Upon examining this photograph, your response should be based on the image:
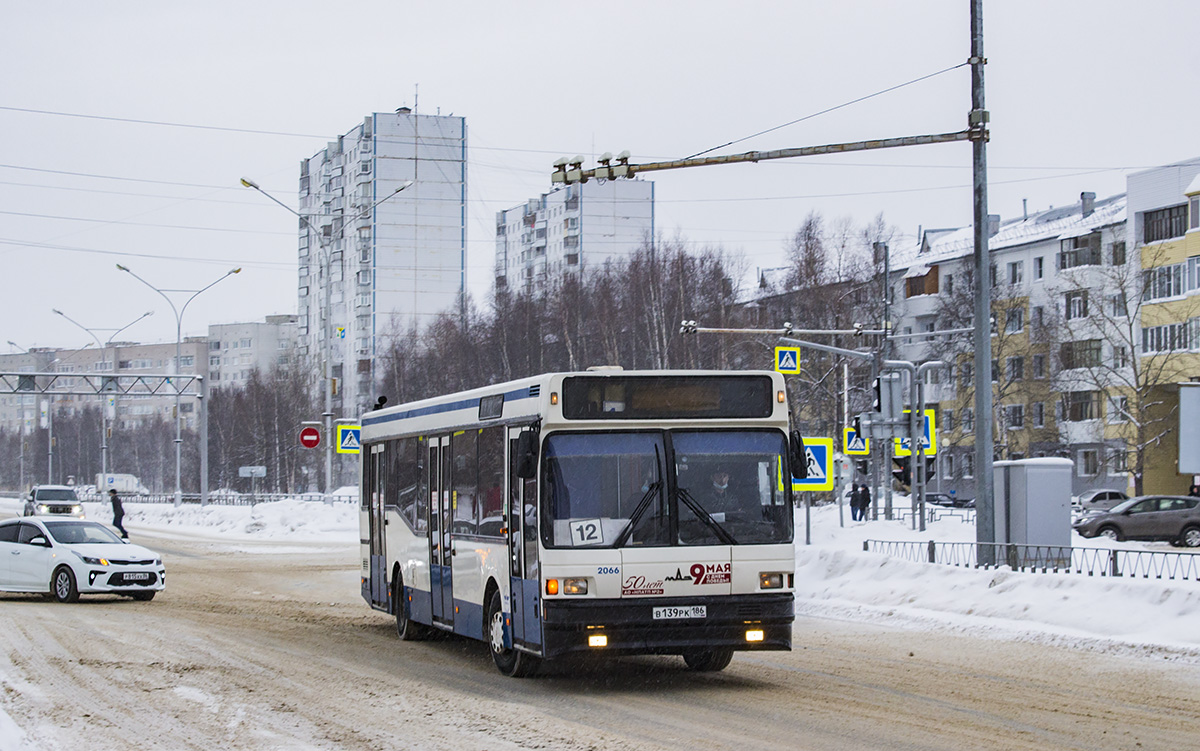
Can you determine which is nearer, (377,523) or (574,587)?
(574,587)

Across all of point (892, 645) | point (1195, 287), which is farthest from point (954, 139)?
point (1195, 287)

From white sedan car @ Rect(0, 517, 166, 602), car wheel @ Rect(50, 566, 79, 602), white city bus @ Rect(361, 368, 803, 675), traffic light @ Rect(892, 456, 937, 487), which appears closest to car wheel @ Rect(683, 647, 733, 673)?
white city bus @ Rect(361, 368, 803, 675)

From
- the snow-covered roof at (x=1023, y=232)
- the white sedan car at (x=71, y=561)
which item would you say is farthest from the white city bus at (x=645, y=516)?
the snow-covered roof at (x=1023, y=232)

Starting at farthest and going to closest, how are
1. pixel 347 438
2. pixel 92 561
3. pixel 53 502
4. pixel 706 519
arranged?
pixel 53 502, pixel 347 438, pixel 92 561, pixel 706 519

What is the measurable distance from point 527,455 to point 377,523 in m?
6.70

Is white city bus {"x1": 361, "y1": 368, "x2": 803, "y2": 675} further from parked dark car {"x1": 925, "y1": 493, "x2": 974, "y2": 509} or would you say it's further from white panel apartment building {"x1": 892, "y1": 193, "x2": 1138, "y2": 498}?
parked dark car {"x1": 925, "y1": 493, "x2": 974, "y2": 509}

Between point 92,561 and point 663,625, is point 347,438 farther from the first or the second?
point 663,625

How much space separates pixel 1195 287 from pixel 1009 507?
4650cm

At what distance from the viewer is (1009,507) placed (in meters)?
21.2

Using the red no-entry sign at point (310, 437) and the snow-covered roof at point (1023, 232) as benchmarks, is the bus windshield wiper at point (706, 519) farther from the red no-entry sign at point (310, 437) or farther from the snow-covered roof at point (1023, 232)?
the snow-covered roof at point (1023, 232)

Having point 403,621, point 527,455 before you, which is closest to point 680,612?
point 527,455

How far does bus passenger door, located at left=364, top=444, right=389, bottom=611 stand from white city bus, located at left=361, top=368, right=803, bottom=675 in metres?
5.09

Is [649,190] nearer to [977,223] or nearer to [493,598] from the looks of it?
[977,223]

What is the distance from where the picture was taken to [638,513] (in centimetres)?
1225
